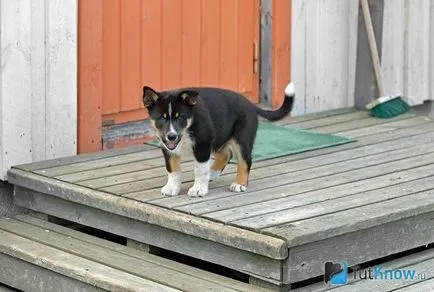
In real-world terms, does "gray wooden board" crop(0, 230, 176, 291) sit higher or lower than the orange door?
lower

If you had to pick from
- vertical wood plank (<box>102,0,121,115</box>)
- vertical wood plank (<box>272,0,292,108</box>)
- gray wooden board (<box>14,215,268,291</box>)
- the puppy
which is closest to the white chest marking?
the puppy

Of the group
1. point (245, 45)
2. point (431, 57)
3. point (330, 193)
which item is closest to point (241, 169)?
point (330, 193)

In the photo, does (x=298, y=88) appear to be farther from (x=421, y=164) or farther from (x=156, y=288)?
(x=156, y=288)

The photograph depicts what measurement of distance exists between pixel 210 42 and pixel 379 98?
1251 millimetres

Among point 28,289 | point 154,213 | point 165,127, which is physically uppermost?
point 165,127

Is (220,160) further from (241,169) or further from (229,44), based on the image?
(229,44)

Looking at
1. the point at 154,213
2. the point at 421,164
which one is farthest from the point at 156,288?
the point at 421,164

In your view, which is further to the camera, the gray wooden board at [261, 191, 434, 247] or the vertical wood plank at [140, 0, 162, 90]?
the vertical wood plank at [140, 0, 162, 90]

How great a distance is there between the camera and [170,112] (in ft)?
17.0

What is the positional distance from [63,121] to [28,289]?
3.44ft

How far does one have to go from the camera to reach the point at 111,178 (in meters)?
5.84

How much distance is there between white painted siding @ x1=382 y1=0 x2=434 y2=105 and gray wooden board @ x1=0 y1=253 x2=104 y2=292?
10.5ft

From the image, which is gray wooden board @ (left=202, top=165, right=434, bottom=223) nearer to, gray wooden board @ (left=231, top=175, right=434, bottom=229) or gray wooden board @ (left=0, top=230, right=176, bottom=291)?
gray wooden board @ (left=231, top=175, right=434, bottom=229)

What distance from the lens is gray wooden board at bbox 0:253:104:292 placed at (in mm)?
5254
